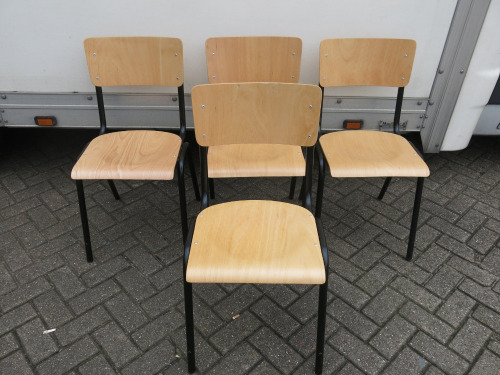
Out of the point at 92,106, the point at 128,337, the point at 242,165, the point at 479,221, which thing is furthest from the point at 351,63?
the point at 128,337

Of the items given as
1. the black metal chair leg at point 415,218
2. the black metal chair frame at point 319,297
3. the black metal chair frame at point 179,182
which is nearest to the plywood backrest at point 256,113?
the black metal chair frame at point 319,297

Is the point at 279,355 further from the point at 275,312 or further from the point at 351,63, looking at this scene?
the point at 351,63

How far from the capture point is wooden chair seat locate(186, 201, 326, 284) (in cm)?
157

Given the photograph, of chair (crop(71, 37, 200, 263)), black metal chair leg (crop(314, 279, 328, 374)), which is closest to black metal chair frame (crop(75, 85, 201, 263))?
chair (crop(71, 37, 200, 263))

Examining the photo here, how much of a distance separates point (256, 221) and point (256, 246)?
0.15 m

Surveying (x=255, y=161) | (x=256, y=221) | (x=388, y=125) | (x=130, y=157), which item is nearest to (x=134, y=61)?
(x=130, y=157)

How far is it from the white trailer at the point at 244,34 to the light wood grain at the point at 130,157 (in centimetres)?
37

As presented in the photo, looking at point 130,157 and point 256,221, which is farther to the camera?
point 130,157

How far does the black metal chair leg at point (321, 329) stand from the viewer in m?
1.68

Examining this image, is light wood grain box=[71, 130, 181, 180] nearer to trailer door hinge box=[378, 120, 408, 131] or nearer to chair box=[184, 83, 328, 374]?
chair box=[184, 83, 328, 374]

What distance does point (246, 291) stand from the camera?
2230 mm

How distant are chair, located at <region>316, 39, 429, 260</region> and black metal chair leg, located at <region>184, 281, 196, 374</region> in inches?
34.9

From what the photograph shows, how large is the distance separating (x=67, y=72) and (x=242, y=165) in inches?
49.2

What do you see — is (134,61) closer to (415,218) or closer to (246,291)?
(246,291)
